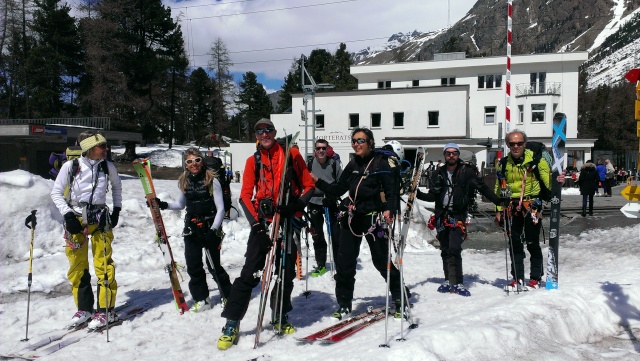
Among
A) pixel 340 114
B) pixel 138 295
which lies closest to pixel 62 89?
pixel 340 114

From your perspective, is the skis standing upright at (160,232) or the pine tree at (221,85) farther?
the pine tree at (221,85)

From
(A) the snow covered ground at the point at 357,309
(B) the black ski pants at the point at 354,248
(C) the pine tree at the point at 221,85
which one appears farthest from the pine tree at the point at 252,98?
(B) the black ski pants at the point at 354,248

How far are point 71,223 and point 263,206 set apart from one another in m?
2.30

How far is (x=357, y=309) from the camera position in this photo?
632 centimetres

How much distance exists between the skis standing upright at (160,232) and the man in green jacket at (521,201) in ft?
15.4

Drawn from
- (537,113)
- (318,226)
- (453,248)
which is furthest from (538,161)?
(537,113)

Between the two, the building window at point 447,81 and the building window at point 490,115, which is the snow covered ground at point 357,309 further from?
the building window at point 447,81

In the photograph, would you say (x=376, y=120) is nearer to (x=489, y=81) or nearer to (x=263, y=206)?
(x=489, y=81)

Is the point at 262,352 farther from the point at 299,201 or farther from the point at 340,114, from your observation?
the point at 340,114

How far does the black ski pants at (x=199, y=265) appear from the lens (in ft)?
19.8

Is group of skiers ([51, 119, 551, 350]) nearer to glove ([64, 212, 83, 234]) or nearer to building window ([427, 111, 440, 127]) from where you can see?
glove ([64, 212, 83, 234])

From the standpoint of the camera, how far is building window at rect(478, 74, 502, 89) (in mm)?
51688

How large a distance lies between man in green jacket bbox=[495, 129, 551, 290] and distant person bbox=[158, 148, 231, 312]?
4.10 meters

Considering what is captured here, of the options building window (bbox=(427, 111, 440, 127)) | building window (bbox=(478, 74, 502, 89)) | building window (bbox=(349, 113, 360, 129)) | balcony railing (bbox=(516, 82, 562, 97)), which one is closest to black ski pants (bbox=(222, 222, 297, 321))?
building window (bbox=(427, 111, 440, 127))
